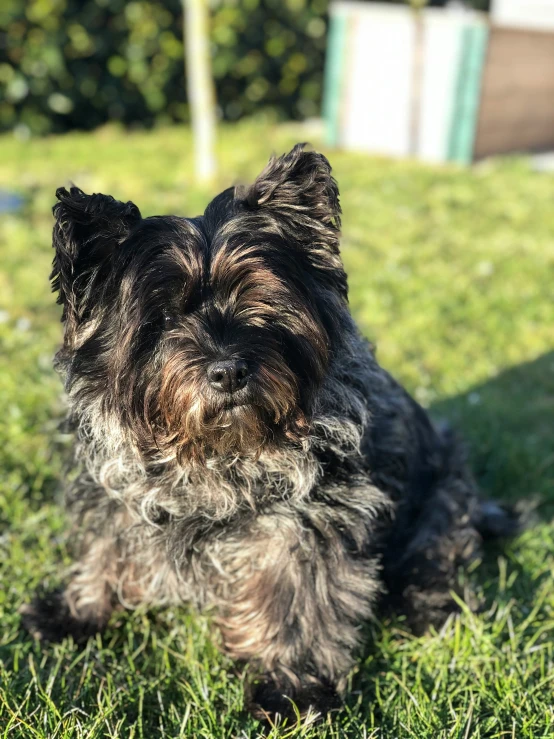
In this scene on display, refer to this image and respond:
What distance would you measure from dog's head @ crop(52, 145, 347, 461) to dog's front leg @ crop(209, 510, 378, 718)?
43 centimetres

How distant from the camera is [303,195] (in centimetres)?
258

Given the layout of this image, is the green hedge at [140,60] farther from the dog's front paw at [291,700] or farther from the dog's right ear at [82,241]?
the dog's front paw at [291,700]

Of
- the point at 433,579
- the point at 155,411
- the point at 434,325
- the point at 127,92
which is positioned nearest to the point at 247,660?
the point at 433,579

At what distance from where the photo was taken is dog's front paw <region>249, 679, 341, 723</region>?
2.80 m

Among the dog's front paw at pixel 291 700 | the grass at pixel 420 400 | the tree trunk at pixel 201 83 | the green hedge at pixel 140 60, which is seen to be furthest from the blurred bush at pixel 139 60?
the dog's front paw at pixel 291 700

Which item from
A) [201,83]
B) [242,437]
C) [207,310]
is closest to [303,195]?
[207,310]

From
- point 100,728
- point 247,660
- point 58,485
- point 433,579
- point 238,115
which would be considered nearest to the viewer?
point 100,728

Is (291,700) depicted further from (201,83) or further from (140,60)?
(140,60)

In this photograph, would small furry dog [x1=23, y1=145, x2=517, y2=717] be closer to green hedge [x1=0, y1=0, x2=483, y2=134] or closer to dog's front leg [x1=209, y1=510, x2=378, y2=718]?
dog's front leg [x1=209, y1=510, x2=378, y2=718]

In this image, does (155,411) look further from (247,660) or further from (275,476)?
(247,660)

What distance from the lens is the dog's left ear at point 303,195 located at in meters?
2.56

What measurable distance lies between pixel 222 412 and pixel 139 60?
33.2 ft

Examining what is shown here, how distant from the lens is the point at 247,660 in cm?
300

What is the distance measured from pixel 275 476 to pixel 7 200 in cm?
684
